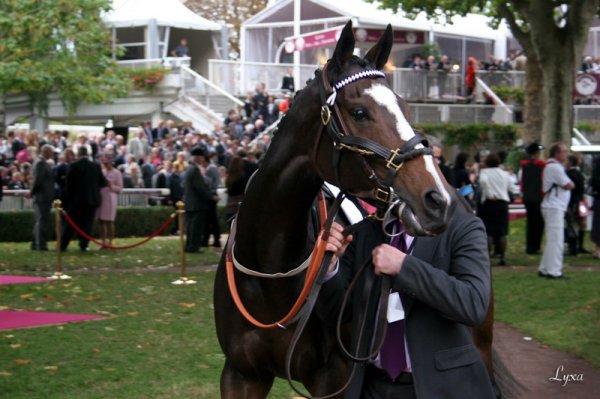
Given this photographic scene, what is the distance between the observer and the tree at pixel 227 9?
46969 millimetres

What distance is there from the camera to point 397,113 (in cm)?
366

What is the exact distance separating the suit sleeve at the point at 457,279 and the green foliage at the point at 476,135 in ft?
89.5

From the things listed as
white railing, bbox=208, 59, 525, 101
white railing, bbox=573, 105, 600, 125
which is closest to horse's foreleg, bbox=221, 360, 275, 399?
white railing, bbox=208, 59, 525, 101

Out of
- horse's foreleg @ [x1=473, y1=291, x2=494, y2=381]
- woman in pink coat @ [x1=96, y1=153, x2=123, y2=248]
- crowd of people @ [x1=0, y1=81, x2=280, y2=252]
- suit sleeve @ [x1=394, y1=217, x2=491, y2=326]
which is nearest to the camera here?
suit sleeve @ [x1=394, y1=217, x2=491, y2=326]

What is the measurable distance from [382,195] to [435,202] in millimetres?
315

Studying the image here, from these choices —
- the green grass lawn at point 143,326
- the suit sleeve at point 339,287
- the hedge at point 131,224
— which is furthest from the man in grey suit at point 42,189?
the suit sleeve at point 339,287

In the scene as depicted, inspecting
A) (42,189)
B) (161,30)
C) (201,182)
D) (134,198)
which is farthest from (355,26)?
(42,189)

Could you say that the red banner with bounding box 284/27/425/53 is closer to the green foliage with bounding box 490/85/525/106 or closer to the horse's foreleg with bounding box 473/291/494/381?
the green foliage with bounding box 490/85/525/106

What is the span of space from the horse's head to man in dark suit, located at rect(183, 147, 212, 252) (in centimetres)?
1360

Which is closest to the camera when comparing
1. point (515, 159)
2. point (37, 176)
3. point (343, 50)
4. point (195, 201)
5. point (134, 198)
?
point (343, 50)

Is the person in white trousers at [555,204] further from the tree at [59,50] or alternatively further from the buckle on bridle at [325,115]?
the tree at [59,50]

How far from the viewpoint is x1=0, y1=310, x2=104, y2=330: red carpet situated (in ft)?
33.3

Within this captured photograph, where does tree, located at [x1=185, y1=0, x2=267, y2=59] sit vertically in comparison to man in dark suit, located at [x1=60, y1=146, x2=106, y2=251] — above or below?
above

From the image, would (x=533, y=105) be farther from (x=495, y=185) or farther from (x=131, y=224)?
(x=131, y=224)
